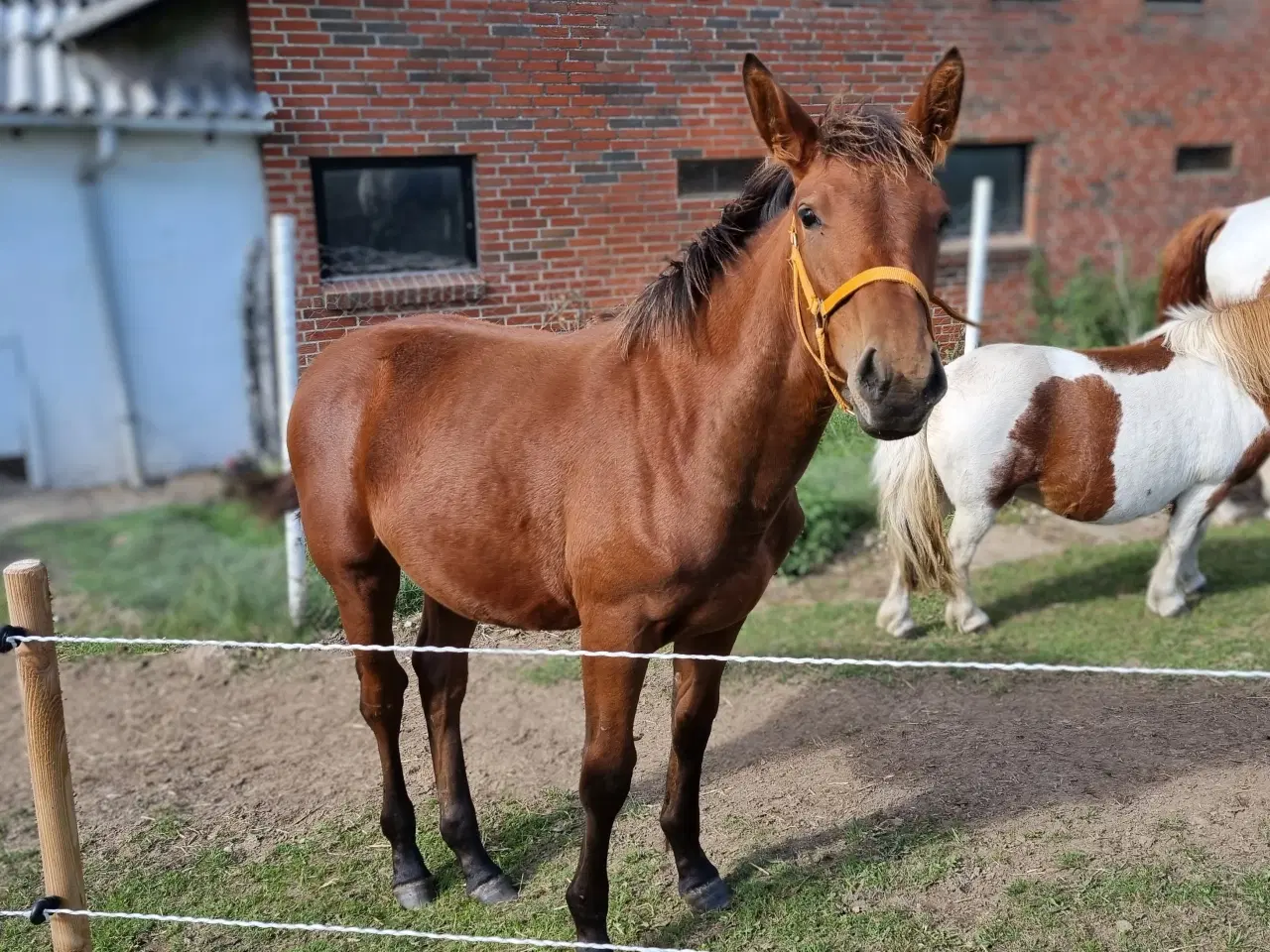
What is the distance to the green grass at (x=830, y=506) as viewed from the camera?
597cm

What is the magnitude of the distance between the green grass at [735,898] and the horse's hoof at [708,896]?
0.10 feet

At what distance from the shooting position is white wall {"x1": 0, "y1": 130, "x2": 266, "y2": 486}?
705 centimetres

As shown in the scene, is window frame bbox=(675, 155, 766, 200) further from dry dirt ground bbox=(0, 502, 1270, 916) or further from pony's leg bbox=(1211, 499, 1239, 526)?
pony's leg bbox=(1211, 499, 1239, 526)

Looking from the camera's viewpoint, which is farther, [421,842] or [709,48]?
[709,48]

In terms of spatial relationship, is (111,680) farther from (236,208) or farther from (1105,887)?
(1105,887)

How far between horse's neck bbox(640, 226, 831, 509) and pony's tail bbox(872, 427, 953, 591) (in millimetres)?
2274

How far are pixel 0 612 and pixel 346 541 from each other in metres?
3.63

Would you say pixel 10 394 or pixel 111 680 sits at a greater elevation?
pixel 10 394

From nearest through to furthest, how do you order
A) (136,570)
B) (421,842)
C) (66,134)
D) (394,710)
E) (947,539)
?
(394,710), (421,842), (947,539), (136,570), (66,134)

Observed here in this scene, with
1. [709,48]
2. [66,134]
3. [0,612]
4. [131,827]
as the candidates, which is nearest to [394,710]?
[131,827]

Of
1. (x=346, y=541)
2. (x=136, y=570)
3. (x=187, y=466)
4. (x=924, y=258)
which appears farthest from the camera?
(x=187, y=466)

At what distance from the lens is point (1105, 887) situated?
2938mm

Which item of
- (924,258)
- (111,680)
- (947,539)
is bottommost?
(111,680)

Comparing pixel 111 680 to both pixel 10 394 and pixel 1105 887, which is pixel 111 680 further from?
pixel 1105 887
